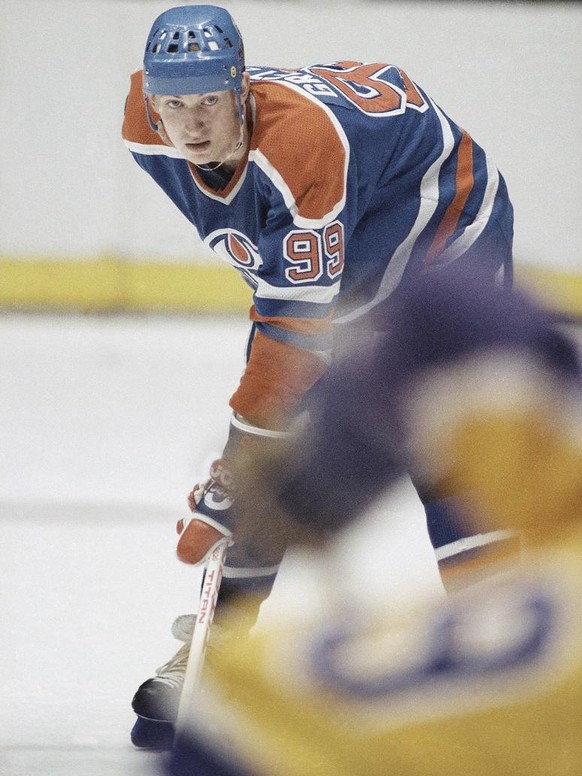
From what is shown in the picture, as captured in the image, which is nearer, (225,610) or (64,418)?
(225,610)

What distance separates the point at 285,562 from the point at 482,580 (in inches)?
34.2

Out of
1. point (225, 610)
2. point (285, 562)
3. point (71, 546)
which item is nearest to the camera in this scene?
point (225, 610)

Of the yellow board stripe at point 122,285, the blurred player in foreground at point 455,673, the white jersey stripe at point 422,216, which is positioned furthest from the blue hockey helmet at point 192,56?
the yellow board stripe at point 122,285

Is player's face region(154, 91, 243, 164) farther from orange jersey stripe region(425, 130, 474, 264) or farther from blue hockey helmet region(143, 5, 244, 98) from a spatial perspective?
orange jersey stripe region(425, 130, 474, 264)

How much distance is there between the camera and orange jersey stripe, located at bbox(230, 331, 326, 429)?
1478 millimetres

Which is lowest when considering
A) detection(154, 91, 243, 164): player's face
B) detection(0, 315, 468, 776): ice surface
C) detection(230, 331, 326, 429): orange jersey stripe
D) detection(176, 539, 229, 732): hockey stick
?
detection(0, 315, 468, 776): ice surface

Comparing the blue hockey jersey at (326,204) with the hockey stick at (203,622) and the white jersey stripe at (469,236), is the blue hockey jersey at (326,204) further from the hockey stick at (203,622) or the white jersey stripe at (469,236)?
the hockey stick at (203,622)

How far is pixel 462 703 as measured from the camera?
0.97 metres

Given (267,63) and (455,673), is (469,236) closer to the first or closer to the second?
(455,673)

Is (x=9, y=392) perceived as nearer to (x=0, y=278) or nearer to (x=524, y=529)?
(x=0, y=278)

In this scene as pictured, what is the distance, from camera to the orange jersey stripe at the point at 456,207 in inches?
64.0

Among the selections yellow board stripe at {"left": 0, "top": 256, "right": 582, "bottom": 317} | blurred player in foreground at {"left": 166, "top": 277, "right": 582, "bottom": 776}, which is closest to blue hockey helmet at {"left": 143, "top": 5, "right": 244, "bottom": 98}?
blurred player in foreground at {"left": 166, "top": 277, "right": 582, "bottom": 776}

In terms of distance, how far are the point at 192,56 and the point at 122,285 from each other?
2455 millimetres

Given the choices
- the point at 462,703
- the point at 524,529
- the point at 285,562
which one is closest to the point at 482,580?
the point at 524,529
